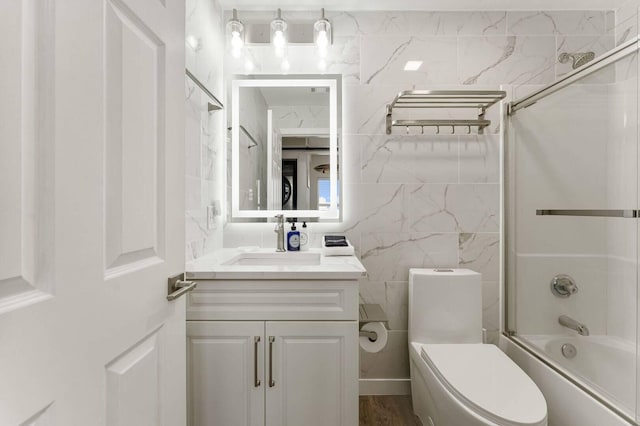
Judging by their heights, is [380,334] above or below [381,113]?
below

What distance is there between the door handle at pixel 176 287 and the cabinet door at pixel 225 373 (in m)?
0.46

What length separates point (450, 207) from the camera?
1.90 metres

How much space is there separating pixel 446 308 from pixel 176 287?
140 cm

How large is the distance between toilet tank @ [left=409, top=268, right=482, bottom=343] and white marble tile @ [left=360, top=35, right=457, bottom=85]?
1.16 meters

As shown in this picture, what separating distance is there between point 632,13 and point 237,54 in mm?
2263

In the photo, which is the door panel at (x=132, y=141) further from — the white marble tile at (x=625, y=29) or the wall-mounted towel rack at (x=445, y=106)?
the white marble tile at (x=625, y=29)

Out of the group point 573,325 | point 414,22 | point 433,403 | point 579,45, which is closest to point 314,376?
point 433,403

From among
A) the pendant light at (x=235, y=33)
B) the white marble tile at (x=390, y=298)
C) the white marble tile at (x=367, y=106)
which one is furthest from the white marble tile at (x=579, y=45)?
the pendant light at (x=235, y=33)

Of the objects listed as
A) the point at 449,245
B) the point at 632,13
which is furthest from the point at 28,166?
the point at 632,13

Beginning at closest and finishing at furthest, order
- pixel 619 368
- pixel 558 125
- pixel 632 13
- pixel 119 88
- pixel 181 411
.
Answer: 1. pixel 119 88
2. pixel 181 411
3. pixel 619 368
4. pixel 558 125
5. pixel 632 13

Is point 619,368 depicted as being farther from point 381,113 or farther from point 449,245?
point 381,113

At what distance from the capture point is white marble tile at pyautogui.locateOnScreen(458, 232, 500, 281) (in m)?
1.90

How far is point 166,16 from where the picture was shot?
80 cm

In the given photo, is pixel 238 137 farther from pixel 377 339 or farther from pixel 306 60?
pixel 377 339
